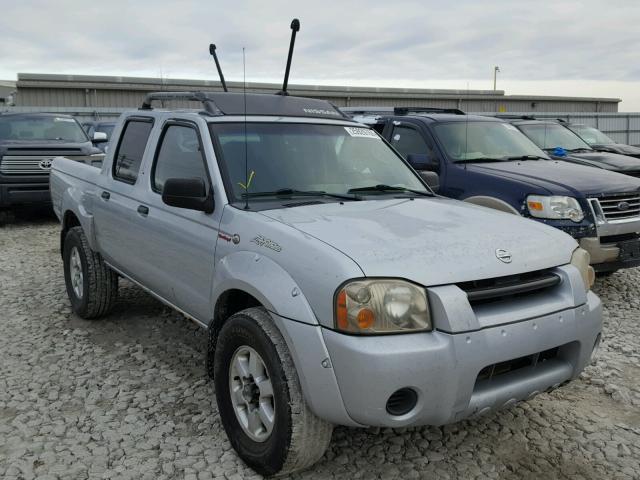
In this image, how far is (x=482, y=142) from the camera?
23.9ft

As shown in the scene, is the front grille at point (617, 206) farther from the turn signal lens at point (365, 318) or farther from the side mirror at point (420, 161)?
the turn signal lens at point (365, 318)

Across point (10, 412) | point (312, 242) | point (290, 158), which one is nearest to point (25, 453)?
point (10, 412)

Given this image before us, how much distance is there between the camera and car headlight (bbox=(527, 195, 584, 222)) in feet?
18.6

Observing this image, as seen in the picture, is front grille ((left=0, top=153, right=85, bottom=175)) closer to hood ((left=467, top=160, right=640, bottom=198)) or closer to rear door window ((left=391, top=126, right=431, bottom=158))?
rear door window ((left=391, top=126, right=431, bottom=158))

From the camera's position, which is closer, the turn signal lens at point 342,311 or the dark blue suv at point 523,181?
the turn signal lens at point 342,311

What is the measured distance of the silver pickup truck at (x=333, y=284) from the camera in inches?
102

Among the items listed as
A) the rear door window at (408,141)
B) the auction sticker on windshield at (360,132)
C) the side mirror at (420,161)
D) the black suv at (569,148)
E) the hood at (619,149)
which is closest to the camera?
the auction sticker on windshield at (360,132)

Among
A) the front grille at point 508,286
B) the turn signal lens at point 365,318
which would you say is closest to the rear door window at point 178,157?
the turn signal lens at point 365,318

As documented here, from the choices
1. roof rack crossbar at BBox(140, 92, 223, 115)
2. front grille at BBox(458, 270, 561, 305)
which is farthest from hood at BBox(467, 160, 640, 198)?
roof rack crossbar at BBox(140, 92, 223, 115)

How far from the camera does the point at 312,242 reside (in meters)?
2.80

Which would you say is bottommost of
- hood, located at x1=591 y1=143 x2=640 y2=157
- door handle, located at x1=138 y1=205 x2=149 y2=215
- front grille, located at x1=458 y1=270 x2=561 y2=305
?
front grille, located at x1=458 y1=270 x2=561 y2=305

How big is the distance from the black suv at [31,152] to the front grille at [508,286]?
29.8 ft

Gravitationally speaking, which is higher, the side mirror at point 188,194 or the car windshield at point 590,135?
the car windshield at point 590,135

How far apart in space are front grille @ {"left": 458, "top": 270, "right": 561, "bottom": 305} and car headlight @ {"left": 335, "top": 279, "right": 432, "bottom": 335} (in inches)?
9.9
